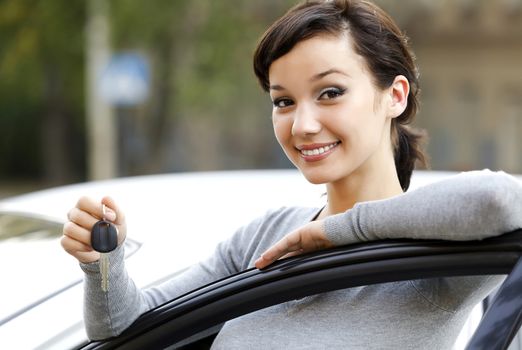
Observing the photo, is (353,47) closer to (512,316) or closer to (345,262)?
(345,262)

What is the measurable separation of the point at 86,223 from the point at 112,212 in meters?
0.05

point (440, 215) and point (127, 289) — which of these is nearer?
point (440, 215)

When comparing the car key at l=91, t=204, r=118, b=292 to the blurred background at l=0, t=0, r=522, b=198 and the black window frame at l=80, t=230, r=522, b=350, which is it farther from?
the blurred background at l=0, t=0, r=522, b=198

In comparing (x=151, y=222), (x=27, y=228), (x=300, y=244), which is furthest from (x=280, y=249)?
(x=27, y=228)

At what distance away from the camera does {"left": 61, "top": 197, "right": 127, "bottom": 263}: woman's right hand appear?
5.61ft

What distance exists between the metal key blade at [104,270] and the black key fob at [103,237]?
0.08 meters

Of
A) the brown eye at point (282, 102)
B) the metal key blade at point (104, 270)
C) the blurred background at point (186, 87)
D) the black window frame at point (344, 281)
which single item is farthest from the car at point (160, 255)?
the blurred background at point (186, 87)

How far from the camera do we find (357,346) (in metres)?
1.61

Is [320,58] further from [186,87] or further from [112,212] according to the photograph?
[186,87]

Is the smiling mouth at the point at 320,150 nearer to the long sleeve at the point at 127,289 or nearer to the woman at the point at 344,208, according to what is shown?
the woman at the point at 344,208

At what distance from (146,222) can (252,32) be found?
1377 cm

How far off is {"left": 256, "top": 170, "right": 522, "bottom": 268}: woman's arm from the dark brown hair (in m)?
0.41

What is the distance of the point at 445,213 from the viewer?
1458 mm

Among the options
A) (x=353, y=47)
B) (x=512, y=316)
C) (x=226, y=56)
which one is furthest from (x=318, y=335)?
(x=226, y=56)
